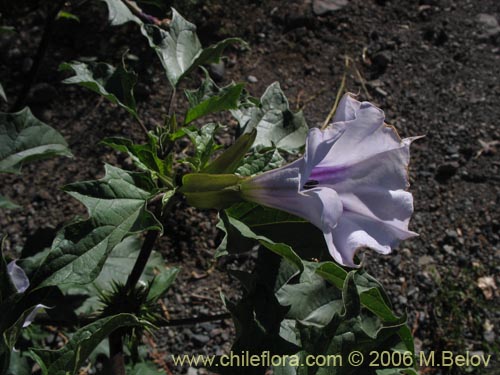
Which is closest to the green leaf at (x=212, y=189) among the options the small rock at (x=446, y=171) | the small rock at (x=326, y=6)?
the small rock at (x=446, y=171)

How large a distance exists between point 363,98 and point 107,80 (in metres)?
1.93

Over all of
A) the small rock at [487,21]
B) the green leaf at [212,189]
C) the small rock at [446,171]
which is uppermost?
the green leaf at [212,189]

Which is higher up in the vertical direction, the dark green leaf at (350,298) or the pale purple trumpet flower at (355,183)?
the pale purple trumpet flower at (355,183)

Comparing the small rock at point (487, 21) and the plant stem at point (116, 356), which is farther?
the small rock at point (487, 21)

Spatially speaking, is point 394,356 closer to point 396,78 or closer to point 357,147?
point 357,147

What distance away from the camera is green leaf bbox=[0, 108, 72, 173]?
176cm

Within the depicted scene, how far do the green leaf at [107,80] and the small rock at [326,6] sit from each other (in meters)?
2.24

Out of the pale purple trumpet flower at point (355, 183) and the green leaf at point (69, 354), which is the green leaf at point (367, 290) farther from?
the green leaf at point (69, 354)

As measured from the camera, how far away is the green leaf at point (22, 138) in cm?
176

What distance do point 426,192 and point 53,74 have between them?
211 cm

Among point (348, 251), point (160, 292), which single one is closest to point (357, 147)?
point (348, 251)

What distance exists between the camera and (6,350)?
128 centimetres

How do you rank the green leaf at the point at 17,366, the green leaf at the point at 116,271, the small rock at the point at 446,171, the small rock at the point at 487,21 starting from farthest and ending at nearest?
the small rock at the point at 487,21 < the small rock at the point at 446,171 < the green leaf at the point at 116,271 < the green leaf at the point at 17,366

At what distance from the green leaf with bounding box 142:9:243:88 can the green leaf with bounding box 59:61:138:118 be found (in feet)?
0.43
